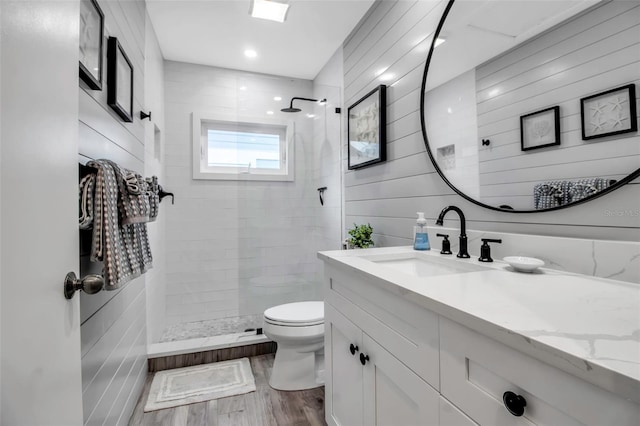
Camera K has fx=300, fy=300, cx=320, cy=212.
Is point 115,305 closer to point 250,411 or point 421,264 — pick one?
point 250,411

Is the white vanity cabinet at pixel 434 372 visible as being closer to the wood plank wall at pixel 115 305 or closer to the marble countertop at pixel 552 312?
the marble countertop at pixel 552 312

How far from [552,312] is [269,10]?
2290 millimetres

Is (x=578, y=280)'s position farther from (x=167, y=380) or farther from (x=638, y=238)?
(x=167, y=380)

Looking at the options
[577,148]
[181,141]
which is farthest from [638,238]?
[181,141]

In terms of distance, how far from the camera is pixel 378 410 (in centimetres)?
99

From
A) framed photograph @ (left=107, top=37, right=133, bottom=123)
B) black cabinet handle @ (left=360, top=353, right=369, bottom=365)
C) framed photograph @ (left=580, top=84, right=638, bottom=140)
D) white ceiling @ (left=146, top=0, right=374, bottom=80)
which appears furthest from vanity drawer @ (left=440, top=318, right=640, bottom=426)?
white ceiling @ (left=146, top=0, right=374, bottom=80)

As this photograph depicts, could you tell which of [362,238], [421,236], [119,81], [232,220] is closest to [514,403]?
[421,236]

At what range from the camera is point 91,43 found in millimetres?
1148

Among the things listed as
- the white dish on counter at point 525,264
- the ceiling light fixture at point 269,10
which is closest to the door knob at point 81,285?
the white dish on counter at point 525,264

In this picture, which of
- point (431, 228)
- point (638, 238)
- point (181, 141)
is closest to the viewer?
point (638, 238)

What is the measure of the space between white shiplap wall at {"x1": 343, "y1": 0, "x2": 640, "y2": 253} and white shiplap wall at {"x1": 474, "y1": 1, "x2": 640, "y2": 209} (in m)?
0.10

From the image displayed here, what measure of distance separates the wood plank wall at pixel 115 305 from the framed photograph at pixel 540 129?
1.56 metres

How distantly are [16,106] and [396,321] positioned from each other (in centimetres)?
95

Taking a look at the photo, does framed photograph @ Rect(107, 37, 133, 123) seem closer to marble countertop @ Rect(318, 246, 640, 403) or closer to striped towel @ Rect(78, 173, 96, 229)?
striped towel @ Rect(78, 173, 96, 229)
